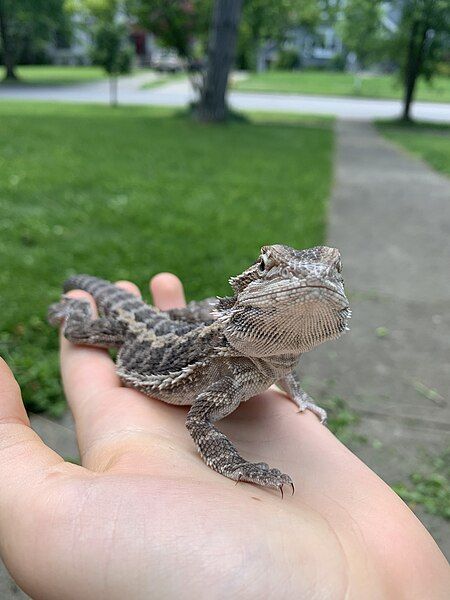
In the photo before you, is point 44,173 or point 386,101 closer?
point 44,173

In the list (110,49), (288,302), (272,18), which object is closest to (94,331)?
(288,302)

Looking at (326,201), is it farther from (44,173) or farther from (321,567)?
(321,567)

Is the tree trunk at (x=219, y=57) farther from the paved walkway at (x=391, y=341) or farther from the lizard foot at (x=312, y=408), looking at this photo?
the lizard foot at (x=312, y=408)

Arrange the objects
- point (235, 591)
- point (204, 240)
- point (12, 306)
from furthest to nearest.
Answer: point (204, 240) → point (12, 306) → point (235, 591)

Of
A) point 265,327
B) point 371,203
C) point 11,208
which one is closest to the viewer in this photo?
point 265,327

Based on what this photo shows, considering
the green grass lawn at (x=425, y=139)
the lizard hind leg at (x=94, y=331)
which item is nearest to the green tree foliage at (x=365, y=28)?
the green grass lawn at (x=425, y=139)

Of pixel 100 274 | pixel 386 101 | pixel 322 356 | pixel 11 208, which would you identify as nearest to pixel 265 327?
pixel 322 356

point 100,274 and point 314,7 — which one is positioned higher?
point 314,7

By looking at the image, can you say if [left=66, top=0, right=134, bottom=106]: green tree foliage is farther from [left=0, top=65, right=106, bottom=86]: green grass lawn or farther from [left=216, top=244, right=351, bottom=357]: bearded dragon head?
[left=216, top=244, right=351, bottom=357]: bearded dragon head
